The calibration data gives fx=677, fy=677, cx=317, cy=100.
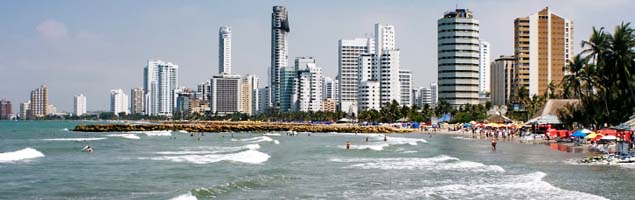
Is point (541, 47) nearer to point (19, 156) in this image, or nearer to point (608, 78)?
point (608, 78)

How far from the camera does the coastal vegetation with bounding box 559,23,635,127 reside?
174 feet

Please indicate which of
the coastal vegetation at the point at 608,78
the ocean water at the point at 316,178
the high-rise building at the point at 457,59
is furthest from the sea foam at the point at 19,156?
the high-rise building at the point at 457,59

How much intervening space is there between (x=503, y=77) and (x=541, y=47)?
11.9 meters

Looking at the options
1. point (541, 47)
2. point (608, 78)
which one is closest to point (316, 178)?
point (608, 78)

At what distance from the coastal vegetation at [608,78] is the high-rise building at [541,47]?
83705mm

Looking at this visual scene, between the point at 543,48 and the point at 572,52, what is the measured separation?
9.38 metres

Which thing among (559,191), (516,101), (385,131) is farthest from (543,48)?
(559,191)

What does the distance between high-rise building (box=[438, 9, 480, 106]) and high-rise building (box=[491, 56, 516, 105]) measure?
13.4m

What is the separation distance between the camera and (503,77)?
152 meters

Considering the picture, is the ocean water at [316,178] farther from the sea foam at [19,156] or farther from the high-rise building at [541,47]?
the high-rise building at [541,47]

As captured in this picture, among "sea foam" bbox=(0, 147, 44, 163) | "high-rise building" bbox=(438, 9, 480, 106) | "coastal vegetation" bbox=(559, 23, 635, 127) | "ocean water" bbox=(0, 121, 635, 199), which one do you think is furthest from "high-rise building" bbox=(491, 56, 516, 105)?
"sea foam" bbox=(0, 147, 44, 163)

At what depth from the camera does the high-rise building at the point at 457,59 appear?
140m

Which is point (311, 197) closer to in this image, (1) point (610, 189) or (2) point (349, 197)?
(2) point (349, 197)

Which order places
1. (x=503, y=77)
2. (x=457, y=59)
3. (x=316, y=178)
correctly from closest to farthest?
1. (x=316, y=178)
2. (x=457, y=59)
3. (x=503, y=77)
